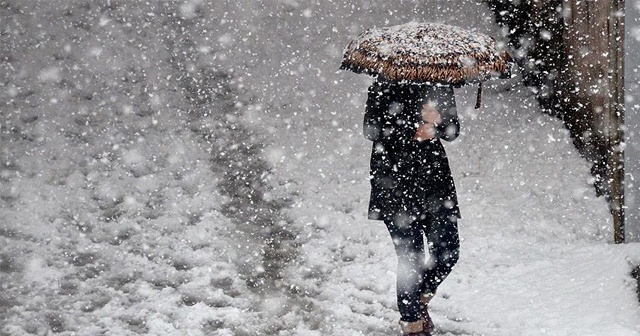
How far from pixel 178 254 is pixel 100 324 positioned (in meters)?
1.34

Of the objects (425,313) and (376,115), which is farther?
(425,313)

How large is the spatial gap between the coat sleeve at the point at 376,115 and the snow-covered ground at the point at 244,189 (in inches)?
60.1

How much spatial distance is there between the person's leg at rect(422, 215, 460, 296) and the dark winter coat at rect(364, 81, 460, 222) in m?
0.08

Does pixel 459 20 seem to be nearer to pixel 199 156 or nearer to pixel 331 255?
pixel 199 156

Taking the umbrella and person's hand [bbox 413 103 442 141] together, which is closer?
the umbrella

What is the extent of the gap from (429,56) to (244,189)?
13.1ft

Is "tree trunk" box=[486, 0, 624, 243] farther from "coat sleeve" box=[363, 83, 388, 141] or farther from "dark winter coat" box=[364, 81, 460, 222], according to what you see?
"coat sleeve" box=[363, 83, 388, 141]

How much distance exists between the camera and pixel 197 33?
11898 mm

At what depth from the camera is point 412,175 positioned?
447 cm

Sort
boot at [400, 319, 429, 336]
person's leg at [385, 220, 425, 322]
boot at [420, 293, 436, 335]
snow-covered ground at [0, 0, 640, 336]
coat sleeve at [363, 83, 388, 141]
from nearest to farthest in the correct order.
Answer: coat sleeve at [363, 83, 388, 141] < person's leg at [385, 220, 425, 322] < boot at [400, 319, 429, 336] < boot at [420, 293, 436, 335] < snow-covered ground at [0, 0, 640, 336]

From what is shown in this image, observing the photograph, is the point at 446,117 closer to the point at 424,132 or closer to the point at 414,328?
the point at 424,132

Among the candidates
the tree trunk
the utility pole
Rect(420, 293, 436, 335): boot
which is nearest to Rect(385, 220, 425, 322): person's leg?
Rect(420, 293, 436, 335): boot

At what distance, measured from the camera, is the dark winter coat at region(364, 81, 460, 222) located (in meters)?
4.41

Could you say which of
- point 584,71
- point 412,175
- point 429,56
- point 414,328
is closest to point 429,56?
point 429,56
